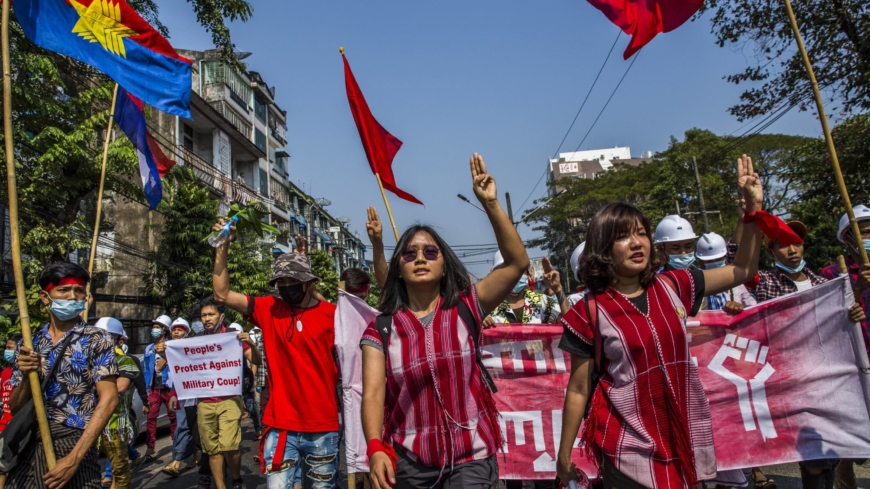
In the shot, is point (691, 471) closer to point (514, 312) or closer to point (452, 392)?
point (452, 392)

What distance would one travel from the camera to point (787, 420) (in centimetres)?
430

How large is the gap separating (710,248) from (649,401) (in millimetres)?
2930

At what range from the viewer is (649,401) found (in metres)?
2.68

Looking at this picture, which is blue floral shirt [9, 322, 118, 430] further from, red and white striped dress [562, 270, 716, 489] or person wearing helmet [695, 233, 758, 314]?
person wearing helmet [695, 233, 758, 314]

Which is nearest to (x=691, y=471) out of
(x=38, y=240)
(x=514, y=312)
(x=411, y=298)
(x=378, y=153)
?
(x=411, y=298)

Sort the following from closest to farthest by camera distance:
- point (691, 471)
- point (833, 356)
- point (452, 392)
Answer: point (691, 471) → point (452, 392) → point (833, 356)

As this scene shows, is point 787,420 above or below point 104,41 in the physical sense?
below

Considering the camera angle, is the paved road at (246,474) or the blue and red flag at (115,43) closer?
the blue and red flag at (115,43)

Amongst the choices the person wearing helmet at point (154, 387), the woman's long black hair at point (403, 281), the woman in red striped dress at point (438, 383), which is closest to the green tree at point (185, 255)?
the person wearing helmet at point (154, 387)

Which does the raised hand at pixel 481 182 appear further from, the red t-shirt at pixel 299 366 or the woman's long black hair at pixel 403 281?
the red t-shirt at pixel 299 366

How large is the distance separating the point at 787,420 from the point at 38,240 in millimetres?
13366

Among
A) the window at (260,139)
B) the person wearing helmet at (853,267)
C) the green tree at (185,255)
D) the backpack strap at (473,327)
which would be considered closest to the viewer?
the backpack strap at (473,327)

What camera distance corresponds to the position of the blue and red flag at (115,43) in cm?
516

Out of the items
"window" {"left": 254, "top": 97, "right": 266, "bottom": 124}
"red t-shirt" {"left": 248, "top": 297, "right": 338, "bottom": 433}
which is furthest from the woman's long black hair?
"window" {"left": 254, "top": 97, "right": 266, "bottom": 124}
